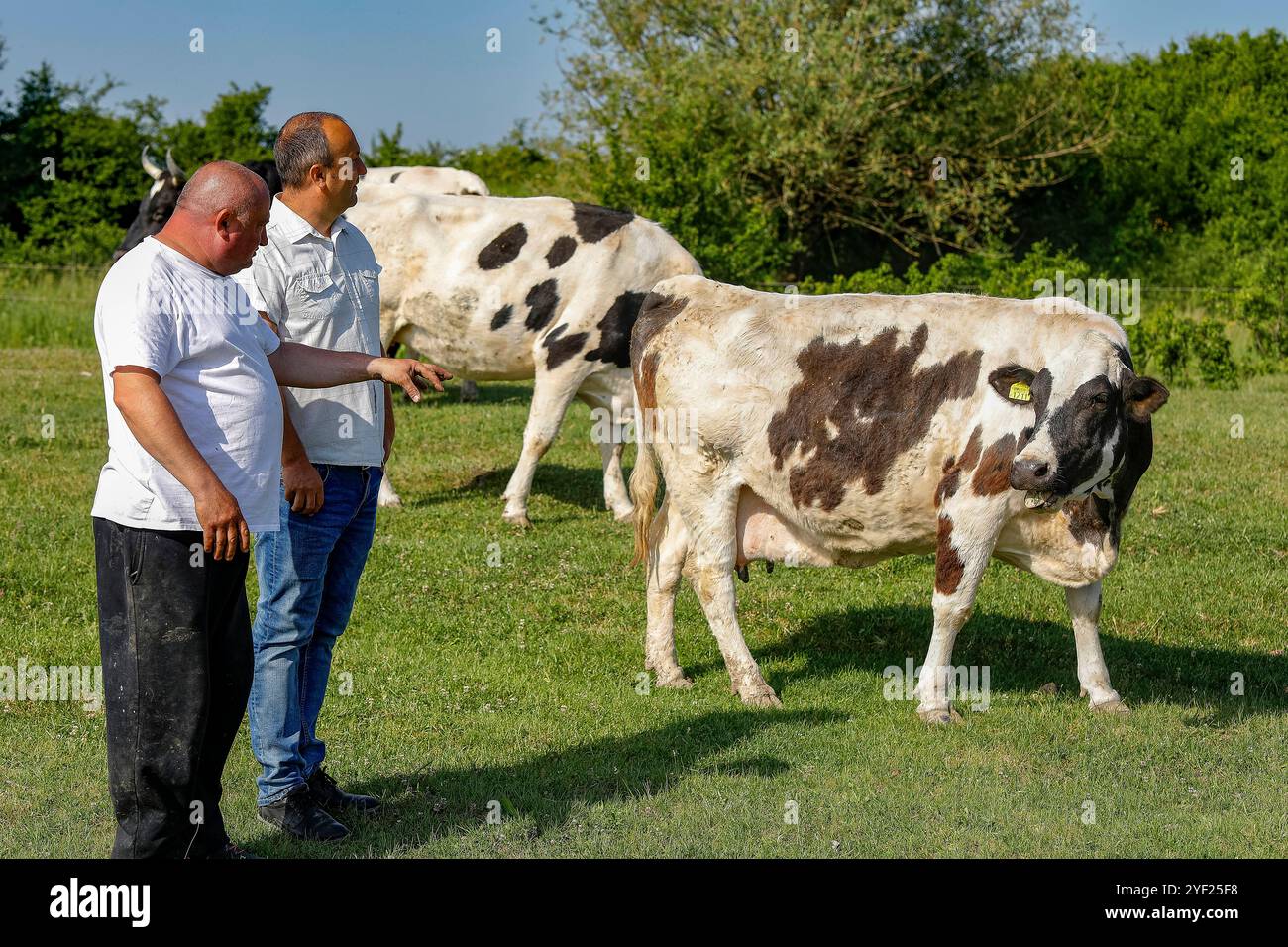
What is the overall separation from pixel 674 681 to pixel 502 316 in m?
5.29

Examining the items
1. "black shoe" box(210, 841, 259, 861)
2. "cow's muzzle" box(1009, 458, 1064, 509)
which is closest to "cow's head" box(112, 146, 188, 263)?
"cow's muzzle" box(1009, 458, 1064, 509)

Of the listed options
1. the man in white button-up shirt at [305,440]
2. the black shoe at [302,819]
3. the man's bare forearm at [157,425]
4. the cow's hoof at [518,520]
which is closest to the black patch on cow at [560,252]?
the cow's hoof at [518,520]

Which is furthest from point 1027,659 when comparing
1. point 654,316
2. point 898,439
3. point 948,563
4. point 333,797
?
point 333,797

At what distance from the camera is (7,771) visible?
6.70 meters

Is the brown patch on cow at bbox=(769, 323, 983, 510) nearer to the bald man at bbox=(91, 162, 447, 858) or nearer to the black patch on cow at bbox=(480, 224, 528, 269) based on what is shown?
the bald man at bbox=(91, 162, 447, 858)

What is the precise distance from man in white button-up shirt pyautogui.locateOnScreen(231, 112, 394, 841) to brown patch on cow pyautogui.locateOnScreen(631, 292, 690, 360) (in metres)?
2.79

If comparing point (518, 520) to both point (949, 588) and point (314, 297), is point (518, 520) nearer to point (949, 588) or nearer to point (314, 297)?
point (949, 588)

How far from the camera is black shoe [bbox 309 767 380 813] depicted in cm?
607

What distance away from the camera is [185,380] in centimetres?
472

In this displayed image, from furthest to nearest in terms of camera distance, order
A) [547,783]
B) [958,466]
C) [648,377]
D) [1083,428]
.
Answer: [648,377]
[958,466]
[1083,428]
[547,783]

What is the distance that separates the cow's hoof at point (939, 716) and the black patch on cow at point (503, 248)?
21.9 ft

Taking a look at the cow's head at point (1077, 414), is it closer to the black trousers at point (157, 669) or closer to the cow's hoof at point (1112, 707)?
the cow's hoof at point (1112, 707)

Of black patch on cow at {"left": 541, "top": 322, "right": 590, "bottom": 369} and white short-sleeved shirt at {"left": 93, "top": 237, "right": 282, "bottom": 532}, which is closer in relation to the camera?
white short-sleeved shirt at {"left": 93, "top": 237, "right": 282, "bottom": 532}

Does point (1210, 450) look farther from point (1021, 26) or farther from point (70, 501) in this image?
point (1021, 26)
